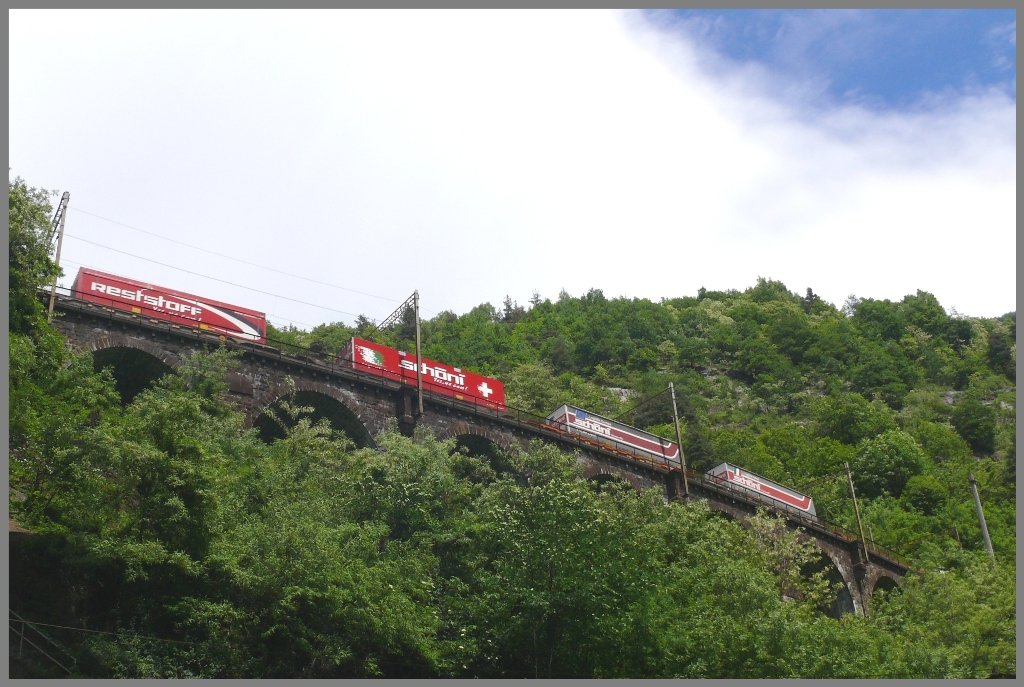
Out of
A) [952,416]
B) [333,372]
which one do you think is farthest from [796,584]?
[952,416]

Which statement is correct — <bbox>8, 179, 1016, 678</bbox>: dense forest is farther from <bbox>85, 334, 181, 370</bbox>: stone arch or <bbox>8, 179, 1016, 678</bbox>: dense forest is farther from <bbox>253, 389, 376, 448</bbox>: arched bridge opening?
<bbox>85, 334, 181, 370</bbox>: stone arch

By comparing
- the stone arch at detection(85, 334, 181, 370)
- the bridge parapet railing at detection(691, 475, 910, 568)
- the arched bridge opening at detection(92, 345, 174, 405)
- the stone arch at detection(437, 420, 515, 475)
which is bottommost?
the bridge parapet railing at detection(691, 475, 910, 568)

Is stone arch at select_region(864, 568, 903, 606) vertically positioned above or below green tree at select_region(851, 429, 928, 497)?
below

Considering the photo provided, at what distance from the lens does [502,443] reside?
50781 mm

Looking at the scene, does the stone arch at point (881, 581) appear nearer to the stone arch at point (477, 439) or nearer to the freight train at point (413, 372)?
the freight train at point (413, 372)

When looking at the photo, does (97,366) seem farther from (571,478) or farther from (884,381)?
(884,381)

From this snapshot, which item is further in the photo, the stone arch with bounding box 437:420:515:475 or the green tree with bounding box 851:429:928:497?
the green tree with bounding box 851:429:928:497

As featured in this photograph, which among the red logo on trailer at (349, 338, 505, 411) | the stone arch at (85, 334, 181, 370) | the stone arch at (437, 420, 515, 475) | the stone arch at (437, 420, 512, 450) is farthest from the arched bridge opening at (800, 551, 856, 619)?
the stone arch at (85, 334, 181, 370)

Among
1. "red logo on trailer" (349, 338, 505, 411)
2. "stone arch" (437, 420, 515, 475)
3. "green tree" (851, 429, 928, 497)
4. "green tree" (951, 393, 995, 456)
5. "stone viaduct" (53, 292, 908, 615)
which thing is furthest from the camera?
"green tree" (951, 393, 995, 456)

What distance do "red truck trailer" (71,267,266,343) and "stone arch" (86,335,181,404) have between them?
7.28 ft

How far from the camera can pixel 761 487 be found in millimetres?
67062

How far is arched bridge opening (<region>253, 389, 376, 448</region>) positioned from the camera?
4462 cm

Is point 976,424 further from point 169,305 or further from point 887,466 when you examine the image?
point 169,305

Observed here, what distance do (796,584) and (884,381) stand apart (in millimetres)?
84307
